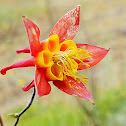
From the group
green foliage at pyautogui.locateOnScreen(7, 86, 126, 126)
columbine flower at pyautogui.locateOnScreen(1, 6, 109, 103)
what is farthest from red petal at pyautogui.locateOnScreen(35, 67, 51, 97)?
green foliage at pyautogui.locateOnScreen(7, 86, 126, 126)

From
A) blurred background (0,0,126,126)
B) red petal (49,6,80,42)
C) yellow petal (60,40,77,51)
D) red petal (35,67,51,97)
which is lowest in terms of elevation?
blurred background (0,0,126,126)

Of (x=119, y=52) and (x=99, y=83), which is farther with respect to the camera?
(x=119, y=52)

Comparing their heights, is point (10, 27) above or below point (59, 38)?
below

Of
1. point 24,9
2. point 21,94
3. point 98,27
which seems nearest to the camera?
point 21,94

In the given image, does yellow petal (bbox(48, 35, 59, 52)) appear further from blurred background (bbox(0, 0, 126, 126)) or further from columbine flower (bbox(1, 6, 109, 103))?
blurred background (bbox(0, 0, 126, 126))

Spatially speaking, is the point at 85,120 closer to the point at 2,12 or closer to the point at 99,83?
the point at 99,83

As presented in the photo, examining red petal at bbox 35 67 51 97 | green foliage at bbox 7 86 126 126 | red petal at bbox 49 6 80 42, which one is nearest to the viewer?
red petal at bbox 35 67 51 97

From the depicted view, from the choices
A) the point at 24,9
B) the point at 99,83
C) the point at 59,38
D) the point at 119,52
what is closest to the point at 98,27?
the point at 119,52
